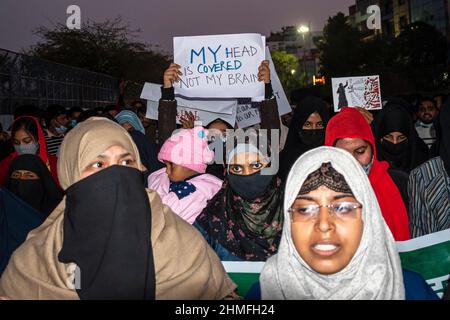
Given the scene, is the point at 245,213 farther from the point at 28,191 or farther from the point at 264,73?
the point at 264,73

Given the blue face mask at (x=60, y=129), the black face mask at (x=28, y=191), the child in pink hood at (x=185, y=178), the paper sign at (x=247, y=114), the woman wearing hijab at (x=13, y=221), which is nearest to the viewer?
the woman wearing hijab at (x=13, y=221)

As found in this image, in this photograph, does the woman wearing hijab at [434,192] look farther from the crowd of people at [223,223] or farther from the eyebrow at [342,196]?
the eyebrow at [342,196]

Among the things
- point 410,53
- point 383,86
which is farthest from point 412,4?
point 383,86

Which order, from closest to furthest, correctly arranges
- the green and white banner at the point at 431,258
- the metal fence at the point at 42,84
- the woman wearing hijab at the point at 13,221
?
the green and white banner at the point at 431,258
the woman wearing hijab at the point at 13,221
the metal fence at the point at 42,84

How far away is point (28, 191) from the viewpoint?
4.06 meters

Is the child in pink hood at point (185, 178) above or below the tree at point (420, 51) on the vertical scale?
below

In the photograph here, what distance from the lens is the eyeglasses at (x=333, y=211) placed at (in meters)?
2.02

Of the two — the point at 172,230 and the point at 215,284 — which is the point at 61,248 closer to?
the point at 172,230

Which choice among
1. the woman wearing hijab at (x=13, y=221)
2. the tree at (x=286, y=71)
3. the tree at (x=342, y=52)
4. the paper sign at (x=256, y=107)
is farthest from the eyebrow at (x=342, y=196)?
the tree at (x=286, y=71)

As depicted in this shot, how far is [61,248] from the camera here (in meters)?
2.27

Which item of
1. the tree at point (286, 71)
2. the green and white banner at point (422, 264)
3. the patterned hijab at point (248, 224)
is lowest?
the green and white banner at point (422, 264)

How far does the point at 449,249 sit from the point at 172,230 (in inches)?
53.8

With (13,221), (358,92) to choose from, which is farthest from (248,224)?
(358,92)

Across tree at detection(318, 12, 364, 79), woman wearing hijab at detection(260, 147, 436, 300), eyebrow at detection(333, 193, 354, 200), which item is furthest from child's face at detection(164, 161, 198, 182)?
tree at detection(318, 12, 364, 79)
